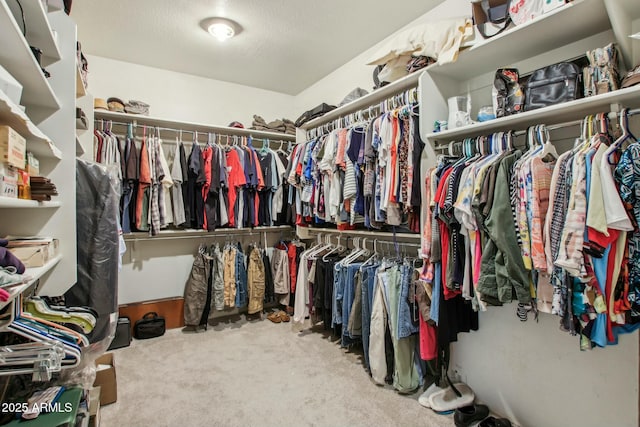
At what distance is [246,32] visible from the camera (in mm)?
2725

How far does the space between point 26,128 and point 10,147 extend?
0.45 feet

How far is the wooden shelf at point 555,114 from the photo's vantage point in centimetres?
130

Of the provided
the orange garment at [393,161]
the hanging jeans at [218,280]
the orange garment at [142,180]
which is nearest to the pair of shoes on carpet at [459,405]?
the orange garment at [393,161]

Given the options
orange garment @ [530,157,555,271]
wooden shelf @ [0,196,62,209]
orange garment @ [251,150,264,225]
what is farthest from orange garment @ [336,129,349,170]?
wooden shelf @ [0,196,62,209]

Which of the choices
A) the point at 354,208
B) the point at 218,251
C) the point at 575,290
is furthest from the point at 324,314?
the point at 575,290

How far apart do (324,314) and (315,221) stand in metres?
0.87

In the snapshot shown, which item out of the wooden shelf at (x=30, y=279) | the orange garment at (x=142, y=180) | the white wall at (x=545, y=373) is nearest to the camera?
the wooden shelf at (x=30, y=279)

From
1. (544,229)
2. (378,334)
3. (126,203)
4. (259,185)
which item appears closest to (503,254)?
(544,229)

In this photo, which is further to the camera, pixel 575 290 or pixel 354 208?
pixel 354 208

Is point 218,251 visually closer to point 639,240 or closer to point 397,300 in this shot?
point 397,300

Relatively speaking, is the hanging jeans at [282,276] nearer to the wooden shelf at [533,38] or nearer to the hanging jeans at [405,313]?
the hanging jeans at [405,313]

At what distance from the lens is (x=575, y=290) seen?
1306 mm

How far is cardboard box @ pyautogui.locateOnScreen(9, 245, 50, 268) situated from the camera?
3.75 ft

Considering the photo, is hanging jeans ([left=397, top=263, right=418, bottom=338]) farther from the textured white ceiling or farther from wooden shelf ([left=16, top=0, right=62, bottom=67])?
wooden shelf ([left=16, top=0, right=62, bottom=67])
